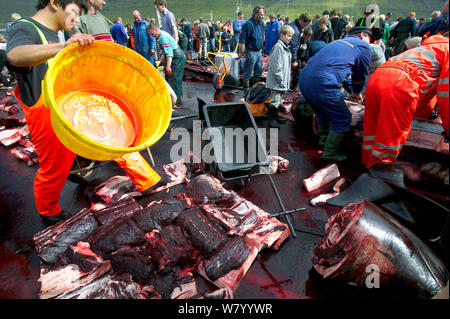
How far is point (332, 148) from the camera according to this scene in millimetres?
3795

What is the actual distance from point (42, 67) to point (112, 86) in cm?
55

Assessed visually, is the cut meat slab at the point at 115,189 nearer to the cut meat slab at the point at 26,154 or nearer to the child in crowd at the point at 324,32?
the cut meat slab at the point at 26,154

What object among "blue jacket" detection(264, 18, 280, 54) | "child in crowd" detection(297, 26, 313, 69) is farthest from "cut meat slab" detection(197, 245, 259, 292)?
"blue jacket" detection(264, 18, 280, 54)

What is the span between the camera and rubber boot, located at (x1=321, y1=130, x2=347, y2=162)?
370 centimetres

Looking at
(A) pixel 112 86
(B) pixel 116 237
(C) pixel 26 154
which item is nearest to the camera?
(B) pixel 116 237

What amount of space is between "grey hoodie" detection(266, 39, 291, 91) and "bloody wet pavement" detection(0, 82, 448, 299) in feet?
2.94

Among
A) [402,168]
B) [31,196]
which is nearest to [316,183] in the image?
[402,168]

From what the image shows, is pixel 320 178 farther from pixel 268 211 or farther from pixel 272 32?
pixel 272 32

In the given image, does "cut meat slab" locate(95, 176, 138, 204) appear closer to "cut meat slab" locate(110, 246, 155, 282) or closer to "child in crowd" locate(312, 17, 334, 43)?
"cut meat slab" locate(110, 246, 155, 282)

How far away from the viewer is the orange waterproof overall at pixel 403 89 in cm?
261

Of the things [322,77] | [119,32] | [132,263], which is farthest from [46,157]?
[119,32]

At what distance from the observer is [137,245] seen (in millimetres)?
2256

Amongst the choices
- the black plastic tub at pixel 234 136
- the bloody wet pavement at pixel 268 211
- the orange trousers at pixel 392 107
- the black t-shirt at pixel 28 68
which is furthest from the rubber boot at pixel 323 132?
the black t-shirt at pixel 28 68

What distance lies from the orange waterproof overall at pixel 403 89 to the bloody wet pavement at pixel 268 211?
81cm
